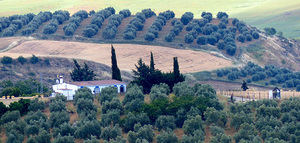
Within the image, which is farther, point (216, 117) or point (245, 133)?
point (216, 117)

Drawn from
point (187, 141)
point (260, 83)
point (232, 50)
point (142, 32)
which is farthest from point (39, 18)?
point (187, 141)

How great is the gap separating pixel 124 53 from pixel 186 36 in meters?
17.4

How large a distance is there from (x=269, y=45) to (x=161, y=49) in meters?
32.9

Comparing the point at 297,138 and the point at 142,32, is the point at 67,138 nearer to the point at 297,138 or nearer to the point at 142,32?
the point at 297,138

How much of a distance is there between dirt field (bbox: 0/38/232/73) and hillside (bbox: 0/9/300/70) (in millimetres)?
4445

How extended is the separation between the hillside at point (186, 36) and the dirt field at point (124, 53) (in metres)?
4.45

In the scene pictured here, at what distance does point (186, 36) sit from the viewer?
6565 inches

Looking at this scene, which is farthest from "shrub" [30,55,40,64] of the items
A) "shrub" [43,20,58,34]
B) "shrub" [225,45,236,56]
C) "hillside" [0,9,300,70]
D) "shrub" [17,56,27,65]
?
"shrub" [225,45,236,56]

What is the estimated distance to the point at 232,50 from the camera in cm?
16588

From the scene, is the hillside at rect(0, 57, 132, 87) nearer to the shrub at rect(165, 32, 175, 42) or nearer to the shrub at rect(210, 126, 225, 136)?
the shrub at rect(165, 32, 175, 42)

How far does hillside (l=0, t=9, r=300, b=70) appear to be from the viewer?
167m

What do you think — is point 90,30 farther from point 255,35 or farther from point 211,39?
point 255,35

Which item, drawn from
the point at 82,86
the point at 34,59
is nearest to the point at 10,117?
the point at 82,86

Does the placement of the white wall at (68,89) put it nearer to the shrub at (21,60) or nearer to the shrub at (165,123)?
the shrub at (165,123)
